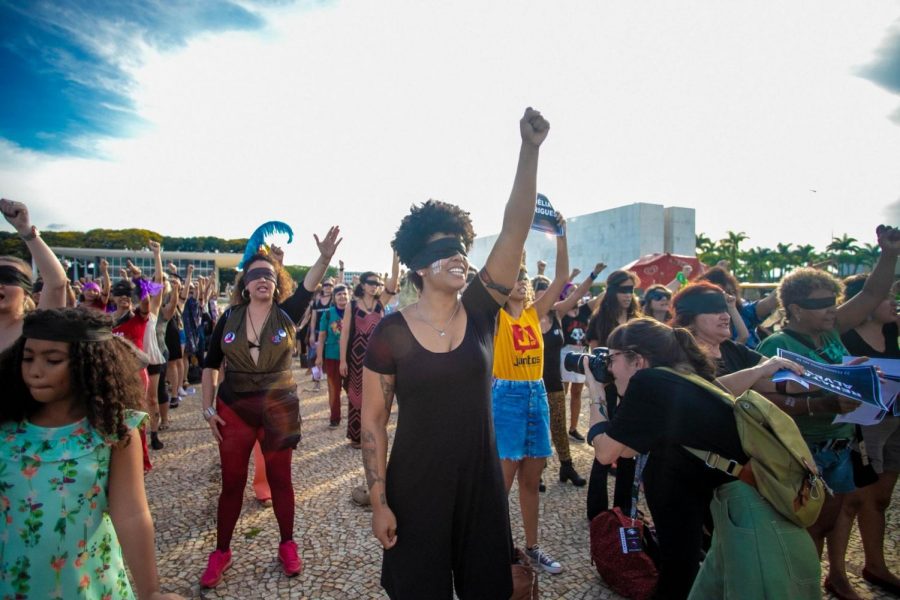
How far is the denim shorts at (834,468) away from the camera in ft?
9.77

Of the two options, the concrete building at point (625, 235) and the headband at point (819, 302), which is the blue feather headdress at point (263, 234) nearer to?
the headband at point (819, 302)

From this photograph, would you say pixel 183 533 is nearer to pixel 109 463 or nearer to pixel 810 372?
pixel 109 463

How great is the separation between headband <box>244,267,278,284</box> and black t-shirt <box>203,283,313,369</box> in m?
0.21

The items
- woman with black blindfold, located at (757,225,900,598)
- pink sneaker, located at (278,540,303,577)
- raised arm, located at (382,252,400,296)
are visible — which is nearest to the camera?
woman with black blindfold, located at (757,225,900,598)

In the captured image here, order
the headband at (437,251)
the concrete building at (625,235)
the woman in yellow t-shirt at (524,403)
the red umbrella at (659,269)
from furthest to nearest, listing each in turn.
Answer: the concrete building at (625,235) → the red umbrella at (659,269) → the woman in yellow t-shirt at (524,403) → the headband at (437,251)

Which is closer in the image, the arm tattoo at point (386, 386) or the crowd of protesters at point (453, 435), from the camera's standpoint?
the crowd of protesters at point (453, 435)

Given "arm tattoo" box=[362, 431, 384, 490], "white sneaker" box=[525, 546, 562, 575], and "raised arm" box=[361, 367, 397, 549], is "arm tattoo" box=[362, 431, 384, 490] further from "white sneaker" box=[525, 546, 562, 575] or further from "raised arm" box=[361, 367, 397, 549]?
"white sneaker" box=[525, 546, 562, 575]

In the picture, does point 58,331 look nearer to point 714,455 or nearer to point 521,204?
point 521,204

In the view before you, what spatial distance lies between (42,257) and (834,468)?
16.4 feet

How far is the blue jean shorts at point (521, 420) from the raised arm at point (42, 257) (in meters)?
2.73

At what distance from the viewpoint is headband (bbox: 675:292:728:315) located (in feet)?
9.59

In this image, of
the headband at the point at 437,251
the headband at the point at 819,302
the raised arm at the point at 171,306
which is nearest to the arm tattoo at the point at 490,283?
the headband at the point at 437,251

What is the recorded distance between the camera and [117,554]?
1808 millimetres

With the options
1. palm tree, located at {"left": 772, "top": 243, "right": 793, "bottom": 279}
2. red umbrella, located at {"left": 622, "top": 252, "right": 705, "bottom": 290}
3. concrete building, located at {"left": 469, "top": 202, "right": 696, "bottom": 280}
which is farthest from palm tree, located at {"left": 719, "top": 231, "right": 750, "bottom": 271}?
red umbrella, located at {"left": 622, "top": 252, "right": 705, "bottom": 290}
